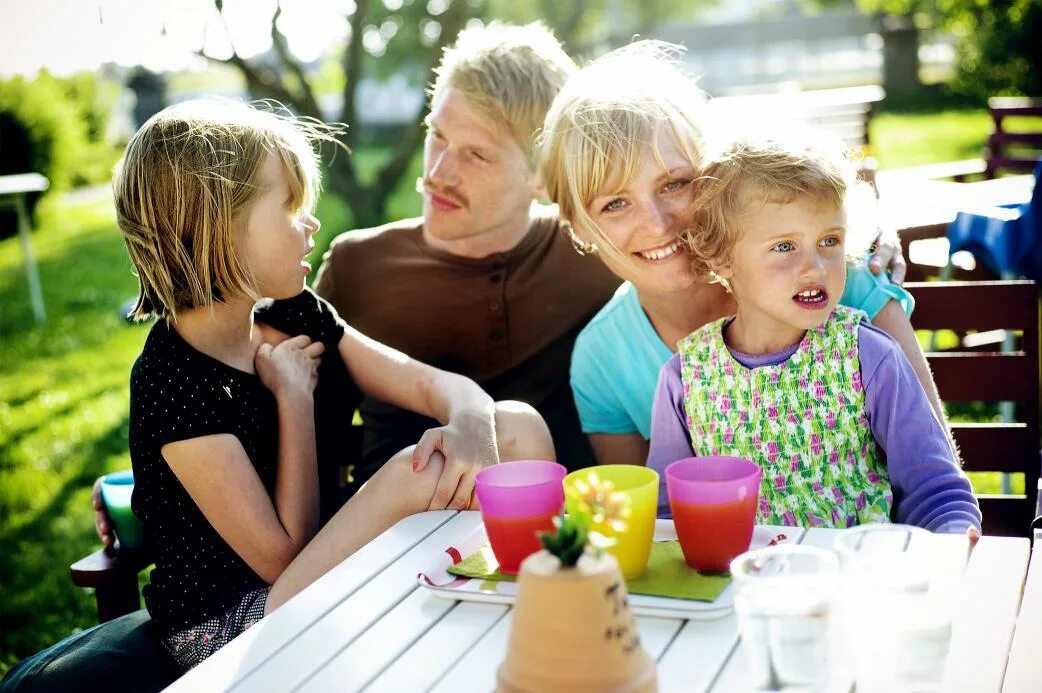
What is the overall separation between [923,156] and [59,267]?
30.2ft

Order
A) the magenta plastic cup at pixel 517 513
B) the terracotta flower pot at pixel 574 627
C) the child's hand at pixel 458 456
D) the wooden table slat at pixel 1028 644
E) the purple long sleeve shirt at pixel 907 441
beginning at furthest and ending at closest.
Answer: the child's hand at pixel 458 456
the purple long sleeve shirt at pixel 907 441
the magenta plastic cup at pixel 517 513
the wooden table slat at pixel 1028 644
the terracotta flower pot at pixel 574 627

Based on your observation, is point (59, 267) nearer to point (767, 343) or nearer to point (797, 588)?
point (767, 343)

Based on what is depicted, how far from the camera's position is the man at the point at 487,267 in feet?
9.77

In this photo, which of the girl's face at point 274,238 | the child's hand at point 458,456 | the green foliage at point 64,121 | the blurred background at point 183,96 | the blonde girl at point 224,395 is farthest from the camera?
the green foliage at point 64,121

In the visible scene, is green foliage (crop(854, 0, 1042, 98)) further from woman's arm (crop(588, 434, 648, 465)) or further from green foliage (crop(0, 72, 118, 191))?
woman's arm (crop(588, 434, 648, 465))

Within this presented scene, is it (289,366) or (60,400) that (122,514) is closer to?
(289,366)

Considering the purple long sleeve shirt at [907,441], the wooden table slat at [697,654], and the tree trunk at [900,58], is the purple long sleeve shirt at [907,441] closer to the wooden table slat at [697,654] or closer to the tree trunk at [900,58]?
the wooden table slat at [697,654]

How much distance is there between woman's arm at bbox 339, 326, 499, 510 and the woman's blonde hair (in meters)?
0.45

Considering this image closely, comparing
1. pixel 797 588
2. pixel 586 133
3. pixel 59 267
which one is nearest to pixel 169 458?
pixel 586 133

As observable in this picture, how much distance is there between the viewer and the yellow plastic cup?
1.53m

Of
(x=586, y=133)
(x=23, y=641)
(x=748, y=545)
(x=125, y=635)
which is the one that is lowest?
(x=23, y=641)

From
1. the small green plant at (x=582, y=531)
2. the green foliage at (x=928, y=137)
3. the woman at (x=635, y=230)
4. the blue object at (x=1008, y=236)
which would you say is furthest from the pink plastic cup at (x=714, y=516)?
the green foliage at (x=928, y=137)

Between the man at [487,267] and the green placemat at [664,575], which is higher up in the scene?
the man at [487,267]

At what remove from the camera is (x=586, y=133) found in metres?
2.40
